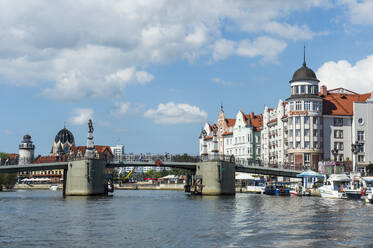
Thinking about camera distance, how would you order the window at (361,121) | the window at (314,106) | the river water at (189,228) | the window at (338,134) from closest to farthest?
the river water at (189,228) → the window at (314,106) → the window at (338,134) → the window at (361,121)

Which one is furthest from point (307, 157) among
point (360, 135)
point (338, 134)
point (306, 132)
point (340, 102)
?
point (340, 102)

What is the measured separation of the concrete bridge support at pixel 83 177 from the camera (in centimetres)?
10144

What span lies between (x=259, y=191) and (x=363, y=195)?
39620 mm

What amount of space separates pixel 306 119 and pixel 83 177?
55.1m

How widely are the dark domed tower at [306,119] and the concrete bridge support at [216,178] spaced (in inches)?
1068

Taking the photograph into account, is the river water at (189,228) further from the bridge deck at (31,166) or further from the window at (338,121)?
the window at (338,121)

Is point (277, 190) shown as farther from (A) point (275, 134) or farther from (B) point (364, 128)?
(A) point (275, 134)

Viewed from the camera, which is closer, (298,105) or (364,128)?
(298,105)

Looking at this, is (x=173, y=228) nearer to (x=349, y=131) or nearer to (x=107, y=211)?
(x=107, y=211)

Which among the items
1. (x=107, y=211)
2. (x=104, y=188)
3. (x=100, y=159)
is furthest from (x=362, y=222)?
(x=104, y=188)

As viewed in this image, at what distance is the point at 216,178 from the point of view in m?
105

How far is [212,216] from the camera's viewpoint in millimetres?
58719

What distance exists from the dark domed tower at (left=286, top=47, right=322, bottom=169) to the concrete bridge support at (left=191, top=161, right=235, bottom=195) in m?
27.1

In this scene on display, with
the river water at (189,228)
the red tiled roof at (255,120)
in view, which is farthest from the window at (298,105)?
the river water at (189,228)
